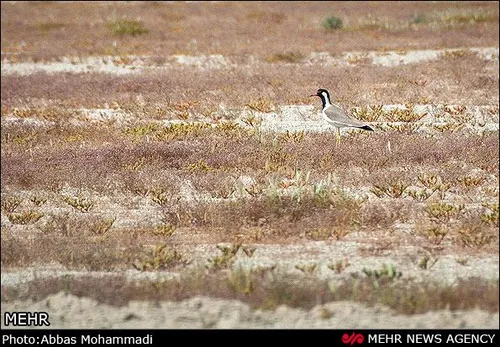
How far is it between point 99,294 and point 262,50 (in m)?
23.2

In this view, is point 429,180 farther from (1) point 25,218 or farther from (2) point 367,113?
(1) point 25,218

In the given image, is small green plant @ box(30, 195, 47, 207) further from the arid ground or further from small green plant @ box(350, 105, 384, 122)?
small green plant @ box(350, 105, 384, 122)

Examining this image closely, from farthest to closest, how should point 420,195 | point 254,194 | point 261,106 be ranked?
1. point 261,106
2. point 254,194
3. point 420,195

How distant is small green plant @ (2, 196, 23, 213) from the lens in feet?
37.3

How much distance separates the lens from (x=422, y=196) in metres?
11.1

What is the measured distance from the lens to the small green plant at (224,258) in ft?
28.2

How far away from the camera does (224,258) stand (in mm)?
8711

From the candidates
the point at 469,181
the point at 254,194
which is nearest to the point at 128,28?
the point at 254,194

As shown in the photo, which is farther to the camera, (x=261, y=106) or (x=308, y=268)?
(x=261, y=106)

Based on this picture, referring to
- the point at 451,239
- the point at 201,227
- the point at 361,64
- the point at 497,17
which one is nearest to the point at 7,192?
the point at 201,227
